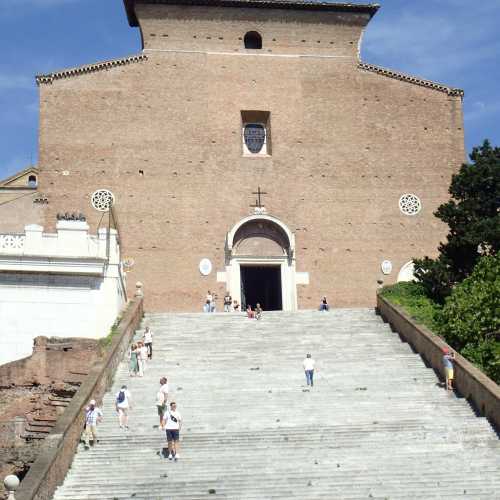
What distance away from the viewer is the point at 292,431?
57.2 feet

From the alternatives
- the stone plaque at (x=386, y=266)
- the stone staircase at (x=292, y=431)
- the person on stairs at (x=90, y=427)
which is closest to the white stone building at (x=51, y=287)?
the stone staircase at (x=292, y=431)

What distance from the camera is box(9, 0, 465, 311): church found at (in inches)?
1200

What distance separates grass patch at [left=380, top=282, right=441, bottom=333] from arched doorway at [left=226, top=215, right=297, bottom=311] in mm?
4456

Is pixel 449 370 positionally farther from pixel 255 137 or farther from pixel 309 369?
pixel 255 137

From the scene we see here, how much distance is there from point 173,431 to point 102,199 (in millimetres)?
15551

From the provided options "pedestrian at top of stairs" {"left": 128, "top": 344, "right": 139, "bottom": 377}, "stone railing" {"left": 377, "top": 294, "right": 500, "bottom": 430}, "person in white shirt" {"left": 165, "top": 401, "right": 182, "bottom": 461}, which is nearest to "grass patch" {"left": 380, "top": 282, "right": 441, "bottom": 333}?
"stone railing" {"left": 377, "top": 294, "right": 500, "bottom": 430}

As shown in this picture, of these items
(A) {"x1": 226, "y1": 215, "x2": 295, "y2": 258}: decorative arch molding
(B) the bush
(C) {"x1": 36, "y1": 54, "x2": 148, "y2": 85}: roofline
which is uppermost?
(C) {"x1": 36, "y1": 54, "x2": 148, "y2": 85}: roofline

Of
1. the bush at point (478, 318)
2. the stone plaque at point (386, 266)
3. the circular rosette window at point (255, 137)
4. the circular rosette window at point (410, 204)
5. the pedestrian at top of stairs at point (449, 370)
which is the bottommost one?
the pedestrian at top of stairs at point (449, 370)

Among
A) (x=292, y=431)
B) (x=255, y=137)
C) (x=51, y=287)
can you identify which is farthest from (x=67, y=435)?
(x=255, y=137)

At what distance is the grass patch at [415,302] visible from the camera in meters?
23.9

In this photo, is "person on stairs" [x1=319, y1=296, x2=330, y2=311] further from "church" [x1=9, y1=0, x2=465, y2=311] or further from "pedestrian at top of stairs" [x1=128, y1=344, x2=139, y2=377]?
"pedestrian at top of stairs" [x1=128, y1=344, x2=139, y2=377]

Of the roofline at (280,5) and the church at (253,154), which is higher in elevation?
the roofline at (280,5)

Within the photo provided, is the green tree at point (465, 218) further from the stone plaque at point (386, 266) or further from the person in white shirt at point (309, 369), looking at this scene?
the person in white shirt at point (309, 369)

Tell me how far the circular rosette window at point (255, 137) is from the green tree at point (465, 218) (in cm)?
804
